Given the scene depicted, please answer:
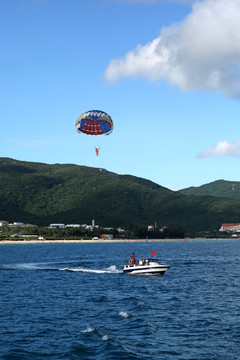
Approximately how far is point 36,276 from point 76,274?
8660mm

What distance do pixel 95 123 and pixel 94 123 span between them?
A: 0.27 meters

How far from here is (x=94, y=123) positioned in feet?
371

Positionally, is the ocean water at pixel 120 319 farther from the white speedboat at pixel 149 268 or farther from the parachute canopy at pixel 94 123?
the parachute canopy at pixel 94 123

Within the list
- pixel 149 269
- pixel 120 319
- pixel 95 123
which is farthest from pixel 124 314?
pixel 95 123

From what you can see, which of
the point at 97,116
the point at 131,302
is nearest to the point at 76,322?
the point at 131,302

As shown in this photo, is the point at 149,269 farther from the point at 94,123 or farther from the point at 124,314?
the point at 124,314

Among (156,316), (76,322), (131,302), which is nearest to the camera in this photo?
(76,322)

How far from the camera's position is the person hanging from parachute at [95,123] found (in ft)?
355

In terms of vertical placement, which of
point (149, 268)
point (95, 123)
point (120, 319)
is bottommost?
point (120, 319)

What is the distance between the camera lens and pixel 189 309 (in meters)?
57.4

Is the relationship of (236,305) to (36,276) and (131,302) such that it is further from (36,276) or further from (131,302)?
(36,276)

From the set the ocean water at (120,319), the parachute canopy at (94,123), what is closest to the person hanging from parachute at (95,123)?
the parachute canopy at (94,123)

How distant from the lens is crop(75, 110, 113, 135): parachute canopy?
108m

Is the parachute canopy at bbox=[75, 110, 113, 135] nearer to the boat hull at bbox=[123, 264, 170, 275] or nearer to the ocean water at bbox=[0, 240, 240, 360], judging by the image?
the boat hull at bbox=[123, 264, 170, 275]
